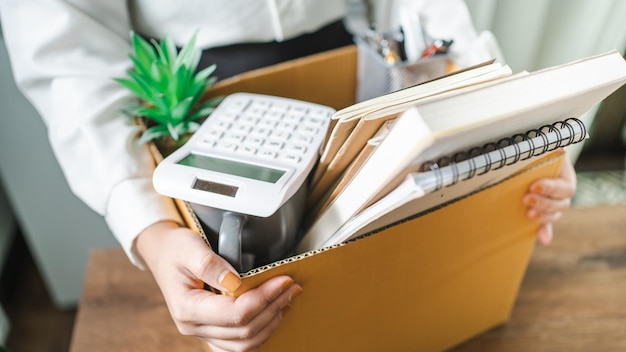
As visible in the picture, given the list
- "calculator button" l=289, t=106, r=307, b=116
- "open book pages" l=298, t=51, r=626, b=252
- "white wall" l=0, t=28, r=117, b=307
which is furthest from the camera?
"white wall" l=0, t=28, r=117, b=307

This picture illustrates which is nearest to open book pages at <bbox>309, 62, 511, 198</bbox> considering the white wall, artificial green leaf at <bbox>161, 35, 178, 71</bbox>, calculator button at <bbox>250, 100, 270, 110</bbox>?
calculator button at <bbox>250, 100, 270, 110</bbox>

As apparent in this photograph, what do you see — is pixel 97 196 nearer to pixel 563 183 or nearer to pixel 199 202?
pixel 199 202

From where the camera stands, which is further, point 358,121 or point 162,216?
point 162,216

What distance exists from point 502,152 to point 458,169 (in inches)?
1.4

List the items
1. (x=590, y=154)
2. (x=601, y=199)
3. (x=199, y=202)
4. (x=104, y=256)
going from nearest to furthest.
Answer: (x=199, y=202), (x=104, y=256), (x=590, y=154), (x=601, y=199)

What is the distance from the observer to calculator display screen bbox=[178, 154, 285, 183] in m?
0.41

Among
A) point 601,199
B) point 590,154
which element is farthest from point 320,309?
point 601,199

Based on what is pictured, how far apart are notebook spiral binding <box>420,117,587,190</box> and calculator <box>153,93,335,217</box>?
0.43 ft

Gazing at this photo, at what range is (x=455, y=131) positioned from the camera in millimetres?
283

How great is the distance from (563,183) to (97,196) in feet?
1.61

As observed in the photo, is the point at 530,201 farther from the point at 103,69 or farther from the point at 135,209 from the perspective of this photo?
the point at 103,69

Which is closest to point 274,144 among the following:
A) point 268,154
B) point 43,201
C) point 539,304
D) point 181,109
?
point 268,154

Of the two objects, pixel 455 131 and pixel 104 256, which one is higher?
pixel 455 131

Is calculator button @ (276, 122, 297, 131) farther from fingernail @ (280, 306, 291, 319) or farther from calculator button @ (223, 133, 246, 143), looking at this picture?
fingernail @ (280, 306, 291, 319)
